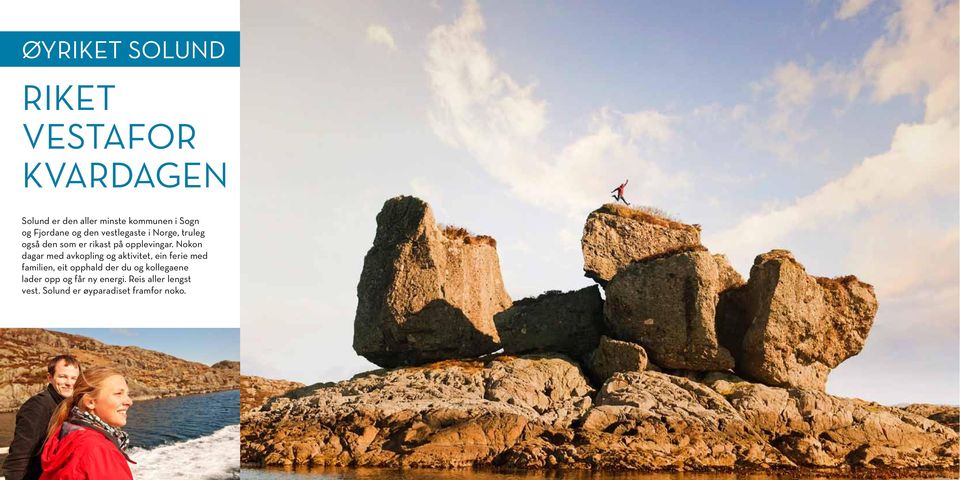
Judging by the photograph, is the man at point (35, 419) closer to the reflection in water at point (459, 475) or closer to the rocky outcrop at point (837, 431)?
the reflection in water at point (459, 475)

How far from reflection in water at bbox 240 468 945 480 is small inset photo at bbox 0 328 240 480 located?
1.74 m

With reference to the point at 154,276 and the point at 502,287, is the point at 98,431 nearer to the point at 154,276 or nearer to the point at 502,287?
the point at 154,276

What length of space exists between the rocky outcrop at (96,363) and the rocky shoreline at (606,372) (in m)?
9.18

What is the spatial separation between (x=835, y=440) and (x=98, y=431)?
29.0m

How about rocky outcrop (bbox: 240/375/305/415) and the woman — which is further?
rocky outcrop (bbox: 240/375/305/415)

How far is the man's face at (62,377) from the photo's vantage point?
694cm

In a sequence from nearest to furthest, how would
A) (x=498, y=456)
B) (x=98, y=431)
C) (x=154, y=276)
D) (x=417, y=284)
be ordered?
(x=98, y=431) → (x=154, y=276) → (x=498, y=456) → (x=417, y=284)

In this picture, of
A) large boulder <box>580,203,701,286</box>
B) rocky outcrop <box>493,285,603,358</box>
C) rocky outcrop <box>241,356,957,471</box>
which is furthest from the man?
large boulder <box>580,203,701,286</box>

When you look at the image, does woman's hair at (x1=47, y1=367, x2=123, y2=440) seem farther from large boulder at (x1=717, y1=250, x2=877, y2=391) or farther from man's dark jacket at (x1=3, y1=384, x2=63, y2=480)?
large boulder at (x1=717, y1=250, x2=877, y2=391)

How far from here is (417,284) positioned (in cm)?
3622

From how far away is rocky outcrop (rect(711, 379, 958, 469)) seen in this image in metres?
27.2

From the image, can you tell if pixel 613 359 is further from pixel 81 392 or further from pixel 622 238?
pixel 81 392

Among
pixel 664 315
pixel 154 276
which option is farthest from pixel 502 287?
Result: pixel 154 276

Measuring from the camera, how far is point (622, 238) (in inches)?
1470
